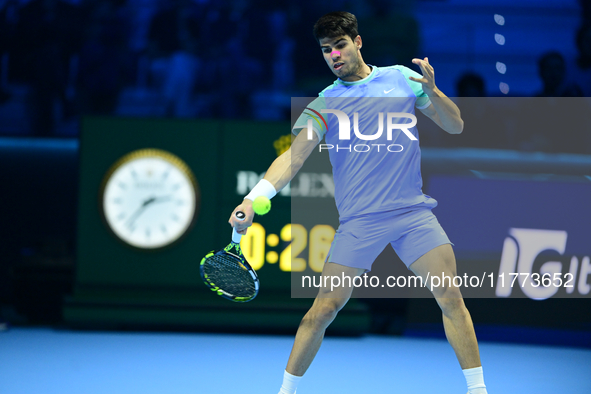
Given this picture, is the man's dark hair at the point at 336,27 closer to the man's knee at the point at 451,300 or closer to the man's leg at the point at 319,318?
the man's leg at the point at 319,318

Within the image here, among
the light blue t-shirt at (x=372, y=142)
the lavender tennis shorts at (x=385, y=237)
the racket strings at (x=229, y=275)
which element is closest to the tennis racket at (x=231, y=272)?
the racket strings at (x=229, y=275)

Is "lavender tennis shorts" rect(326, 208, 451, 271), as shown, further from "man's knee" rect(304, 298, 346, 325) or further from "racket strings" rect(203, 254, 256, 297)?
"racket strings" rect(203, 254, 256, 297)

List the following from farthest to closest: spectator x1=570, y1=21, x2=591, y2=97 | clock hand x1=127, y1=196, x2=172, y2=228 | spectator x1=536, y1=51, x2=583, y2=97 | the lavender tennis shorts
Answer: spectator x1=570, y1=21, x2=591, y2=97
spectator x1=536, y1=51, x2=583, y2=97
clock hand x1=127, y1=196, x2=172, y2=228
the lavender tennis shorts

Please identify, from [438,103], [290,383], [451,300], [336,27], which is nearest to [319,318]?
[290,383]

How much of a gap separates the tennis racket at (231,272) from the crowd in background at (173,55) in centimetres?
445

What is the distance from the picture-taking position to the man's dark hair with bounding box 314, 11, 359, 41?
2.68 m

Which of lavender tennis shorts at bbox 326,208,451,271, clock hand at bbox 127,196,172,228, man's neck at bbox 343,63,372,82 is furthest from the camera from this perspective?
clock hand at bbox 127,196,172,228

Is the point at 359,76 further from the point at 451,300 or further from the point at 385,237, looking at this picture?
the point at 451,300

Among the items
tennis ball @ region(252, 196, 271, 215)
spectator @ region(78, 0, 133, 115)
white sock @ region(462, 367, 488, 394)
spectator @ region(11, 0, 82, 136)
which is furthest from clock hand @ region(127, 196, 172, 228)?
white sock @ region(462, 367, 488, 394)

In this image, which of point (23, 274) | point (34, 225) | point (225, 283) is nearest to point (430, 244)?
point (225, 283)

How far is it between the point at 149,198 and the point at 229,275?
8.53 ft

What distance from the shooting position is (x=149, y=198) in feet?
16.7

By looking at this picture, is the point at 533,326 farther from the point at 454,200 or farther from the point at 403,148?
the point at 403,148

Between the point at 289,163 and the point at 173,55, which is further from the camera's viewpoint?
the point at 173,55
